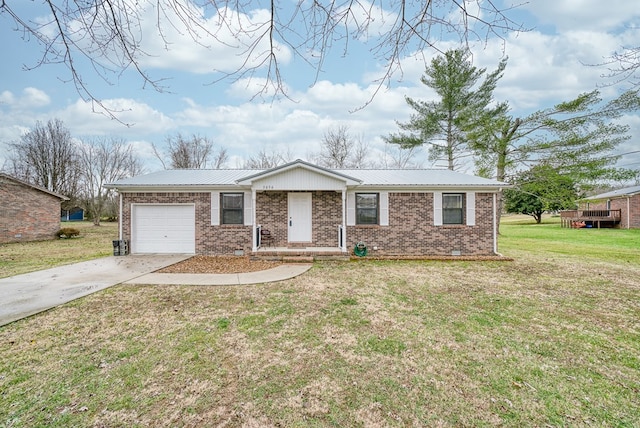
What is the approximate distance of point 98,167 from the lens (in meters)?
27.5

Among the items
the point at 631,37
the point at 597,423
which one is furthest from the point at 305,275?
the point at 631,37

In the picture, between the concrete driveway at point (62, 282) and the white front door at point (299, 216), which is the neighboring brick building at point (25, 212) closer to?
the concrete driveway at point (62, 282)

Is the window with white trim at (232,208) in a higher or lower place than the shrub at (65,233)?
higher

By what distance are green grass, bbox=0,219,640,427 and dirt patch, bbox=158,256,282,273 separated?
2.06 metres

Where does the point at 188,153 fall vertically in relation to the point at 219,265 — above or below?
above

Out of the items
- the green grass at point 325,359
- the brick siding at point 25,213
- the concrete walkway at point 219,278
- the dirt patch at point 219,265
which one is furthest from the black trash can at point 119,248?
the brick siding at point 25,213

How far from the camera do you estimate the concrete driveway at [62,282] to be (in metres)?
4.86

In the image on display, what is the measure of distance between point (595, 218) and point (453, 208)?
922 inches

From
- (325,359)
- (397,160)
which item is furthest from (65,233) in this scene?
(397,160)

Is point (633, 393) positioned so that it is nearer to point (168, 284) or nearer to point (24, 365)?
point (24, 365)

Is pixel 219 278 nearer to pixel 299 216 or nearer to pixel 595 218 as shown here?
pixel 299 216

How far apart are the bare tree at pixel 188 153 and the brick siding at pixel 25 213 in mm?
14003

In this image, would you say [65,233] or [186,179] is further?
[65,233]

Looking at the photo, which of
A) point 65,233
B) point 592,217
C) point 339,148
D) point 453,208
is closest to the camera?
point 453,208
